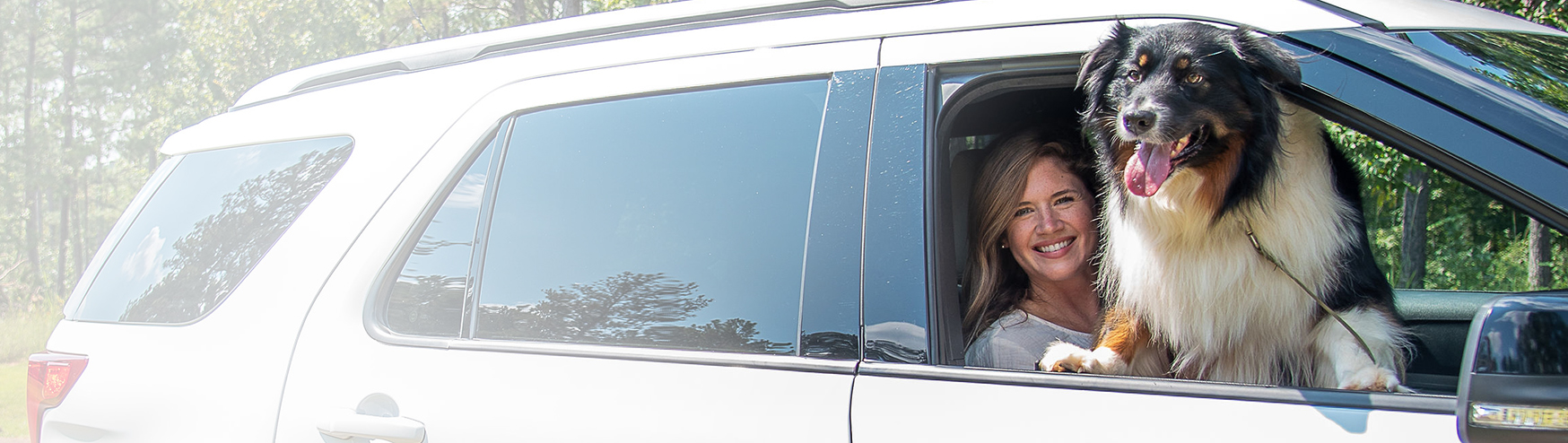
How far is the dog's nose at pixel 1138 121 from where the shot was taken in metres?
2.04

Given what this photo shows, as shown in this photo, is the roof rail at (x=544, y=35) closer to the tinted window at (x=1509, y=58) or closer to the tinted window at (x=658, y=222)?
the tinted window at (x=658, y=222)

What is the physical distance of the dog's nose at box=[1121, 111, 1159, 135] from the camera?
6.69 feet

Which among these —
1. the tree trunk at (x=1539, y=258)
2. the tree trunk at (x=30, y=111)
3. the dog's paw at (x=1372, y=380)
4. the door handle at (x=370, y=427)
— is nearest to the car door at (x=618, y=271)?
the door handle at (x=370, y=427)

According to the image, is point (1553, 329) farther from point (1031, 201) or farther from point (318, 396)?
point (318, 396)

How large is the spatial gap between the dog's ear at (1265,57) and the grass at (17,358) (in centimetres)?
965

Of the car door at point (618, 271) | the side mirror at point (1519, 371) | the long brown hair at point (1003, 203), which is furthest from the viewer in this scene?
the long brown hair at point (1003, 203)

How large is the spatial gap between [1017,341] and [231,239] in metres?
2.03

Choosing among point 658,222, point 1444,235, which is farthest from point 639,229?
point 1444,235

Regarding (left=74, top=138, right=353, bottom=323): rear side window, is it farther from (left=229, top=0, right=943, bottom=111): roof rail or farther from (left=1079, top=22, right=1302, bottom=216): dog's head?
(left=1079, top=22, right=1302, bottom=216): dog's head

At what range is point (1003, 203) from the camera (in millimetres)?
2703

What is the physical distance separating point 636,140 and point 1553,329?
1.59 m

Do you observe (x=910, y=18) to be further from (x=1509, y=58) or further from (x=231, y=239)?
(x=231, y=239)

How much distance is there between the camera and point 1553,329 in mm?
1126

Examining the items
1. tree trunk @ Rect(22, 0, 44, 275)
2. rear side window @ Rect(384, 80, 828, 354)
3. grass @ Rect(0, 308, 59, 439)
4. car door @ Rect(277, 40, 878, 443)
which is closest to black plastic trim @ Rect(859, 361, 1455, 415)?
car door @ Rect(277, 40, 878, 443)
